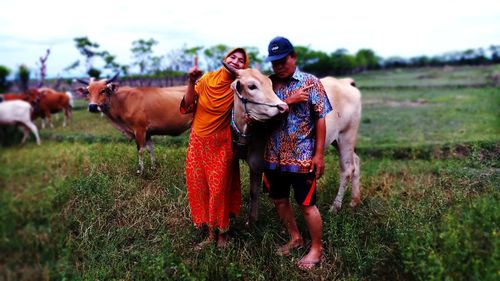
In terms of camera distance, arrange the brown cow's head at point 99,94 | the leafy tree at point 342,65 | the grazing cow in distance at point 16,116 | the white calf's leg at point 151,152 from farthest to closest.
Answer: the leafy tree at point 342,65 → the brown cow's head at point 99,94 → the white calf's leg at point 151,152 → the grazing cow in distance at point 16,116

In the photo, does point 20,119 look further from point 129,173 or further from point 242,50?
point 129,173

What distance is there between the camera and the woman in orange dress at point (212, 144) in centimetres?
379

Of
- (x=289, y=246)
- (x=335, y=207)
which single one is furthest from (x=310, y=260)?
(x=335, y=207)

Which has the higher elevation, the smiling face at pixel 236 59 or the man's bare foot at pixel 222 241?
the smiling face at pixel 236 59

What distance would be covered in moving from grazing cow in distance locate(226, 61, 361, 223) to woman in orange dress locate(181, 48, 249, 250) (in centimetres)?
19

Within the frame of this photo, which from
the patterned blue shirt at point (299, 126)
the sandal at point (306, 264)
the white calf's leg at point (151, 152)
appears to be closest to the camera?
the patterned blue shirt at point (299, 126)

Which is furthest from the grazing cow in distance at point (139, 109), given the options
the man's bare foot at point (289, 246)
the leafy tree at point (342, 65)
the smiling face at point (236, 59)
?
the leafy tree at point (342, 65)

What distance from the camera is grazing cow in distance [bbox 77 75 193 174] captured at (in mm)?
6574

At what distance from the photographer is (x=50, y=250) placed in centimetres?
252

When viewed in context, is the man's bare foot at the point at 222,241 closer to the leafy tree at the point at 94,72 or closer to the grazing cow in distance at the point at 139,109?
the grazing cow in distance at the point at 139,109

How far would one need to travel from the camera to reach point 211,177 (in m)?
3.88

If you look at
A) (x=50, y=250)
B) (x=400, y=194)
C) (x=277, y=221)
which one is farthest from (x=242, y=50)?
(x=400, y=194)

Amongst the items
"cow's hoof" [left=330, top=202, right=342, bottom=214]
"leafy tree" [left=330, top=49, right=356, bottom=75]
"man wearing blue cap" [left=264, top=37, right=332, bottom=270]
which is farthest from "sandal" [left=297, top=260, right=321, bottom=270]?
"leafy tree" [left=330, top=49, right=356, bottom=75]

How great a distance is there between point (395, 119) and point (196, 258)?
1187 cm
